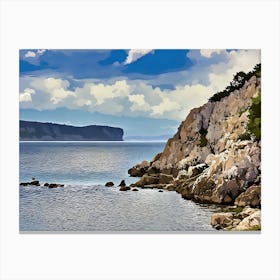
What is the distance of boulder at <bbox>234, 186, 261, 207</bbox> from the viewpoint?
20.5 ft

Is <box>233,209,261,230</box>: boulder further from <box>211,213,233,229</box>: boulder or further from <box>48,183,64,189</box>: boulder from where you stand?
<box>48,183,64,189</box>: boulder

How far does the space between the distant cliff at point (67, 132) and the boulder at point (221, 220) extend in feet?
4.12

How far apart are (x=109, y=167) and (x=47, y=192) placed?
2.24 ft

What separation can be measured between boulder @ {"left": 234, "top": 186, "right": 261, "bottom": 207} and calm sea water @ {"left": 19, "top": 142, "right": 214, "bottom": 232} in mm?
333

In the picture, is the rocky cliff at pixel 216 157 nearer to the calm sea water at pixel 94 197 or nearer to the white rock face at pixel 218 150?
the white rock face at pixel 218 150

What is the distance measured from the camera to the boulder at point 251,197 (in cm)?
624

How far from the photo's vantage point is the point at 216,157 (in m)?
6.45

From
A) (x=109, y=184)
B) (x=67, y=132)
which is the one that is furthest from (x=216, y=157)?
(x=67, y=132)

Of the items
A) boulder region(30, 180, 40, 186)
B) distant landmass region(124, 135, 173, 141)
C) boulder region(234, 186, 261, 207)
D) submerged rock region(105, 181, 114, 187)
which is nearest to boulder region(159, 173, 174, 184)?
distant landmass region(124, 135, 173, 141)

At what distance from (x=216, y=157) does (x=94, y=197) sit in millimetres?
1326

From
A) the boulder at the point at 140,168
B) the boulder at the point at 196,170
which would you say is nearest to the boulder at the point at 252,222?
the boulder at the point at 196,170

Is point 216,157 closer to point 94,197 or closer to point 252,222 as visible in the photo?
point 252,222

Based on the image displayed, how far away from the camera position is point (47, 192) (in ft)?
20.8
